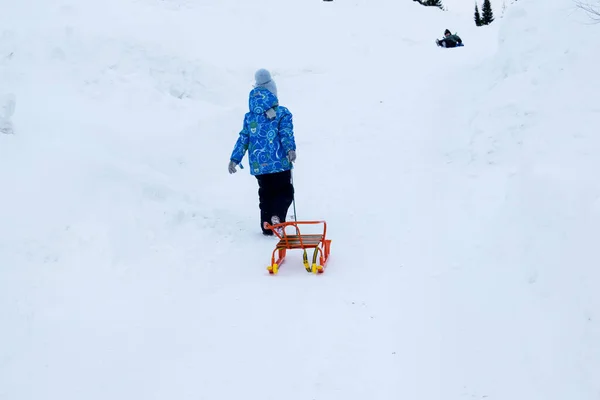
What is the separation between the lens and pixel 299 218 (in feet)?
26.3

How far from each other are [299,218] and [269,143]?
1.39 metres

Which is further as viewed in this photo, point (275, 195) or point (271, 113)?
point (275, 195)

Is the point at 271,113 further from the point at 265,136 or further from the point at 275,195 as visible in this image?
the point at 275,195

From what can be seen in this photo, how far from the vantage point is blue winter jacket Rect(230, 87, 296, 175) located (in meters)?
7.02

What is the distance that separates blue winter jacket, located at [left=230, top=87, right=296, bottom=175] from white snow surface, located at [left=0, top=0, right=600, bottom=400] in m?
0.95

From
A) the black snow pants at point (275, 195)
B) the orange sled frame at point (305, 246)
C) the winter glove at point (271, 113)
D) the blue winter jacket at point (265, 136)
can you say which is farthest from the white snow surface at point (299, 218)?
the winter glove at point (271, 113)

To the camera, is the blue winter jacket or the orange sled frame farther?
the blue winter jacket

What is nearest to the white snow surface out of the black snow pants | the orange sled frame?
the orange sled frame

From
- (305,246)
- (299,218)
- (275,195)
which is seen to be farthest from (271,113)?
(305,246)

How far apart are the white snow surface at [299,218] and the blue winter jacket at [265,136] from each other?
0.95 meters

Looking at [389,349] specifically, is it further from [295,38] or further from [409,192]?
[295,38]

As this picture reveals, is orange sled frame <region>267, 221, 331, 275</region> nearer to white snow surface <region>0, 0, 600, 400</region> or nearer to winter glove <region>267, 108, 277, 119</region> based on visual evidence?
white snow surface <region>0, 0, 600, 400</region>

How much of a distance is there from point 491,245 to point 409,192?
2599 millimetres

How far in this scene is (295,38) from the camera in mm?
16422
